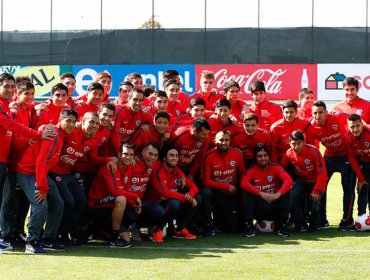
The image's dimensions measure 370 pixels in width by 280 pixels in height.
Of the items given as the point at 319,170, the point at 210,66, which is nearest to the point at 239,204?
the point at 319,170

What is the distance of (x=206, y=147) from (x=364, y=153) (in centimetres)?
194

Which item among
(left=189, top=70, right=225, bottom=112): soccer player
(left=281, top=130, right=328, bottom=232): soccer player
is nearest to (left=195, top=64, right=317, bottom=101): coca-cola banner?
(left=189, top=70, right=225, bottom=112): soccer player

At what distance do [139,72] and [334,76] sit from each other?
7.12 meters

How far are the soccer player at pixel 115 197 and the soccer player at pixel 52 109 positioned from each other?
0.82 m

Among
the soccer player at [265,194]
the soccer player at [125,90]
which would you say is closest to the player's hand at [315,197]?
the soccer player at [265,194]

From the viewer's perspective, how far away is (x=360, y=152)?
9.20 meters

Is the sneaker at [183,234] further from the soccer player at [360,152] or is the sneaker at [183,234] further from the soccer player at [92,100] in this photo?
the soccer player at [360,152]

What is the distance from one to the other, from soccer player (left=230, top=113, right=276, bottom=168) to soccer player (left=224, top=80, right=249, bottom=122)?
32cm

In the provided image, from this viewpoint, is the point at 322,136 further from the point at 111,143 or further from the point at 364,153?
the point at 111,143

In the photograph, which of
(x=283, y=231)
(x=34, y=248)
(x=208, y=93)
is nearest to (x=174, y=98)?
(x=208, y=93)

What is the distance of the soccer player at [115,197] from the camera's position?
26.6 ft

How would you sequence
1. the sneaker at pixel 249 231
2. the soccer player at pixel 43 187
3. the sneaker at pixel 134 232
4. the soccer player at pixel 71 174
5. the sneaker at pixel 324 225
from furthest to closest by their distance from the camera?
the sneaker at pixel 324 225 < the sneaker at pixel 249 231 < the sneaker at pixel 134 232 < the soccer player at pixel 71 174 < the soccer player at pixel 43 187

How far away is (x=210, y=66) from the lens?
2739 cm

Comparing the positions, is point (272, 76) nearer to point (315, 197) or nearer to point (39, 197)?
point (315, 197)
